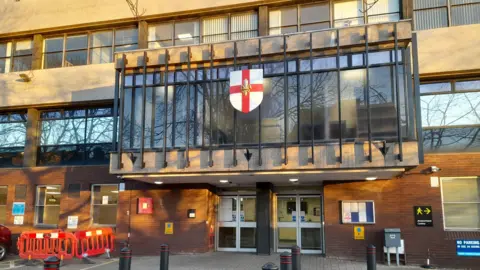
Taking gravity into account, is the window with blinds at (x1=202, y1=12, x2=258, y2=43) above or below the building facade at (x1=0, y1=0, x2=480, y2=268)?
above

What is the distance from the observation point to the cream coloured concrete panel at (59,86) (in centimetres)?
1845

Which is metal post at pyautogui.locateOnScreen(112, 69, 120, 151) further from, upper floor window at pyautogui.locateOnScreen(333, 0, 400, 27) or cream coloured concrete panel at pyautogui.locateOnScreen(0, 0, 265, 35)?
upper floor window at pyautogui.locateOnScreen(333, 0, 400, 27)

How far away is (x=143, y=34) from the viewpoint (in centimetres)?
1864

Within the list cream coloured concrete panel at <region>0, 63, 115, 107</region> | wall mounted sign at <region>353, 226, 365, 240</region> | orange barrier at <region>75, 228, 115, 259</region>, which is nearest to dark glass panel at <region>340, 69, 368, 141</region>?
wall mounted sign at <region>353, 226, 365, 240</region>

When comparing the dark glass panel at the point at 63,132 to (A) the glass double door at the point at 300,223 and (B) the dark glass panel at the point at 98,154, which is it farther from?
(A) the glass double door at the point at 300,223

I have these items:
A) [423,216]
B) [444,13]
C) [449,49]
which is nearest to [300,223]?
[423,216]

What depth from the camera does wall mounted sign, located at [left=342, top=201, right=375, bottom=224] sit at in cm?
1476

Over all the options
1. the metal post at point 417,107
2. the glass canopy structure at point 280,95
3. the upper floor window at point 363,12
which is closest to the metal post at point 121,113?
the glass canopy structure at point 280,95

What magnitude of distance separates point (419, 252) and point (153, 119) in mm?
9778

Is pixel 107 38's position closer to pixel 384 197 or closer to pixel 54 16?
pixel 54 16

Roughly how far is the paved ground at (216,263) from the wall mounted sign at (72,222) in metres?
2.75

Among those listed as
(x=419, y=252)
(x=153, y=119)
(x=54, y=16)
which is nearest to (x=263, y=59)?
(x=153, y=119)

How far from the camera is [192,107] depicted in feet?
47.1

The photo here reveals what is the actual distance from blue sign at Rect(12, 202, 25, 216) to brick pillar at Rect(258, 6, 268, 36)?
41.3 feet
